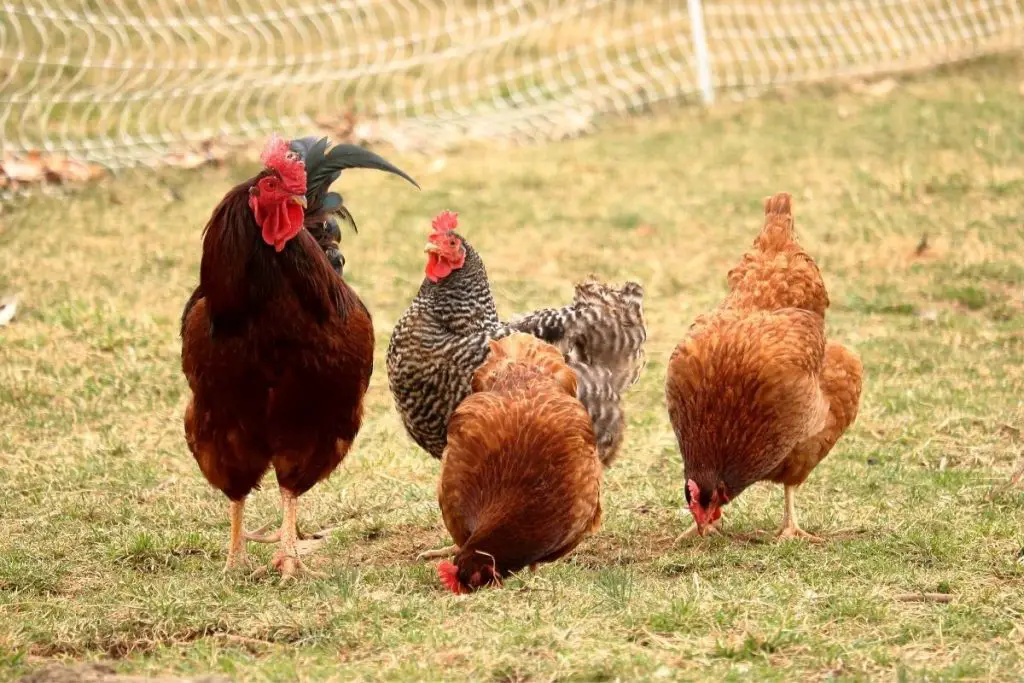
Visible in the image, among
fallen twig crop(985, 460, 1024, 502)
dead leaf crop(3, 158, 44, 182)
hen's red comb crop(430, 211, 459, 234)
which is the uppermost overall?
dead leaf crop(3, 158, 44, 182)

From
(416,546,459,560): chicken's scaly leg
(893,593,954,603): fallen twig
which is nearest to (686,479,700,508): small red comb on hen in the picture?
(893,593,954,603): fallen twig

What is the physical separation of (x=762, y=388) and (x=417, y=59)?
9.47 m

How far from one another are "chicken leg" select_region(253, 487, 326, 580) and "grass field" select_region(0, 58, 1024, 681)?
0.16 meters

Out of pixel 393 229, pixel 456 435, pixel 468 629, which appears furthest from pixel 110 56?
pixel 468 629

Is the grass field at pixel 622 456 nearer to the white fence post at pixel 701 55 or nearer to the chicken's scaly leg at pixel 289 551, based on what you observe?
the chicken's scaly leg at pixel 289 551

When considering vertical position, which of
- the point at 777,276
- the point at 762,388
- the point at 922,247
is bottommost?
the point at 762,388

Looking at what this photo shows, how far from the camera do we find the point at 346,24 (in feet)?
52.5

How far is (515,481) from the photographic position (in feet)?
16.0

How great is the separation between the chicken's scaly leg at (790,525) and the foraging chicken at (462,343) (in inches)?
30.4

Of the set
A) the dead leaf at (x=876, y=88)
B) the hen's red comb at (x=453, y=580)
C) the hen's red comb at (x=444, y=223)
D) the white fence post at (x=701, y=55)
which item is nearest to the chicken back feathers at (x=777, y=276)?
the hen's red comb at (x=444, y=223)

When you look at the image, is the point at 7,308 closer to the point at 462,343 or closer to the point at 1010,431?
the point at 462,343

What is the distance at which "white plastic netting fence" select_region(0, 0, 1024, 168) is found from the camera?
12.6 m

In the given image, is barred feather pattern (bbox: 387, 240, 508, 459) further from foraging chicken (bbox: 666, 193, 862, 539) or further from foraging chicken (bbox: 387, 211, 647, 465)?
foraging chicken (bbox: 666, 193, 862, 539)

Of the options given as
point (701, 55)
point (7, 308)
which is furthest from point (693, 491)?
point (701, 55)
